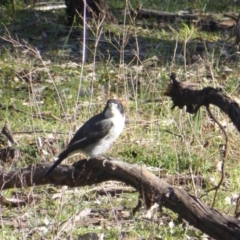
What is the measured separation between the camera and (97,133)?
6.19 metres

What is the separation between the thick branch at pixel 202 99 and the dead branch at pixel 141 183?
541 mm

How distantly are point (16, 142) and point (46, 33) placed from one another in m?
3.63

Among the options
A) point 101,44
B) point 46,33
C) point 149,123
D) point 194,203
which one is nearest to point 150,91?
point 149,123

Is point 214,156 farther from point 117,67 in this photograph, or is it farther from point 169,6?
point 169,6

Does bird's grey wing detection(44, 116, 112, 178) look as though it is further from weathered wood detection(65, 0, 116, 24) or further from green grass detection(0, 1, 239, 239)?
weathered wood detection(65, 0, 116, 24)

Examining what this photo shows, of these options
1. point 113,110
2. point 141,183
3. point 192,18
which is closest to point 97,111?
point 113,110

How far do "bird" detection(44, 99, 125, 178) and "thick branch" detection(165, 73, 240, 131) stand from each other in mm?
928

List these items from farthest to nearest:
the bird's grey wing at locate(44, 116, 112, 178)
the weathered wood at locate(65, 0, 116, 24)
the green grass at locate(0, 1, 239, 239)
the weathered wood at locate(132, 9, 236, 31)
Answer: 1. the weathered wood at locate(132, 9, 236, 31)
2. the weathered wood at locate(65, 0, 116, 24)
3. the bird's grey wing at locate(44, 116, 112, 178)
4. the green grass at locate(0, 1, 239, 239)

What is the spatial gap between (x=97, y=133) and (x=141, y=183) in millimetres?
1228

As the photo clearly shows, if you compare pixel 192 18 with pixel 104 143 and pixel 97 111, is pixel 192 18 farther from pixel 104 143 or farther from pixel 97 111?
pixel 104 143

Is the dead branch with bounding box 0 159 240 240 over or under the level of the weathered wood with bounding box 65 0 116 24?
over

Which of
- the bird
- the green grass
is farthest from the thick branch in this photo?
the bird

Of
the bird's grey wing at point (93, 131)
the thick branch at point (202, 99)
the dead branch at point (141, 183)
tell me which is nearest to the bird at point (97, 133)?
the bird's grey wing at point (93, 131)

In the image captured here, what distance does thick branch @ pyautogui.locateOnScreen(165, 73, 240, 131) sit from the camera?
509 centimetres
